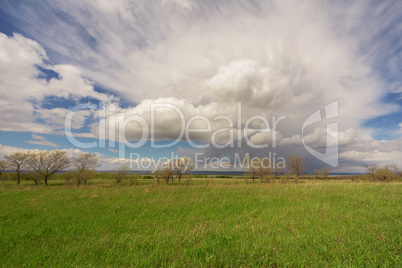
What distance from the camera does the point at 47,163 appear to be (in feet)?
159

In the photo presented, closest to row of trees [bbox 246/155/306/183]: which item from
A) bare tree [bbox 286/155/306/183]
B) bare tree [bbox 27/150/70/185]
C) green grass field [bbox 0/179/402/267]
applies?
bare tree [bbox 286/155/306/183]

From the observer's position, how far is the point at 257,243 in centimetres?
484

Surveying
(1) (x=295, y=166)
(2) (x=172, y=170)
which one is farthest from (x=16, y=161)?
(1) (x=295, y=166)

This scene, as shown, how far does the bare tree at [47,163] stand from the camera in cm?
4756

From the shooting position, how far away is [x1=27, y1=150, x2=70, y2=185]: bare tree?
47562 millimetres

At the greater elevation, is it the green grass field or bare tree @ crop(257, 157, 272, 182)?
the green grass field

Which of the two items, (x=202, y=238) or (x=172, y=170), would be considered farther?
(x=172, y=170)

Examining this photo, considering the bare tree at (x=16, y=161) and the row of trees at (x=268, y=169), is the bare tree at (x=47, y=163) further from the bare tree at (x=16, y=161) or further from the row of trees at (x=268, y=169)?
the row of trees at (x=268, y=169)

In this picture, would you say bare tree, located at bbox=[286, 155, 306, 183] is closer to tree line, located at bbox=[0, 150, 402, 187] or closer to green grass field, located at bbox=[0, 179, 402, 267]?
tree line, located at bbox=[0, 150, 402, 187]

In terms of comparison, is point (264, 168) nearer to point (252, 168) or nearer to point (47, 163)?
point (252, 168)

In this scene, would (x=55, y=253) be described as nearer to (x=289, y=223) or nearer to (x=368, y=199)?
(x=289, y=223)

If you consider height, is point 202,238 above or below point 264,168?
above

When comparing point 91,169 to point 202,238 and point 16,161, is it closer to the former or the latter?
point 16,161

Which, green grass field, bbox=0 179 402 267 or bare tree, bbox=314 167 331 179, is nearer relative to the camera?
green grass field, bbox=0 179 402 267
